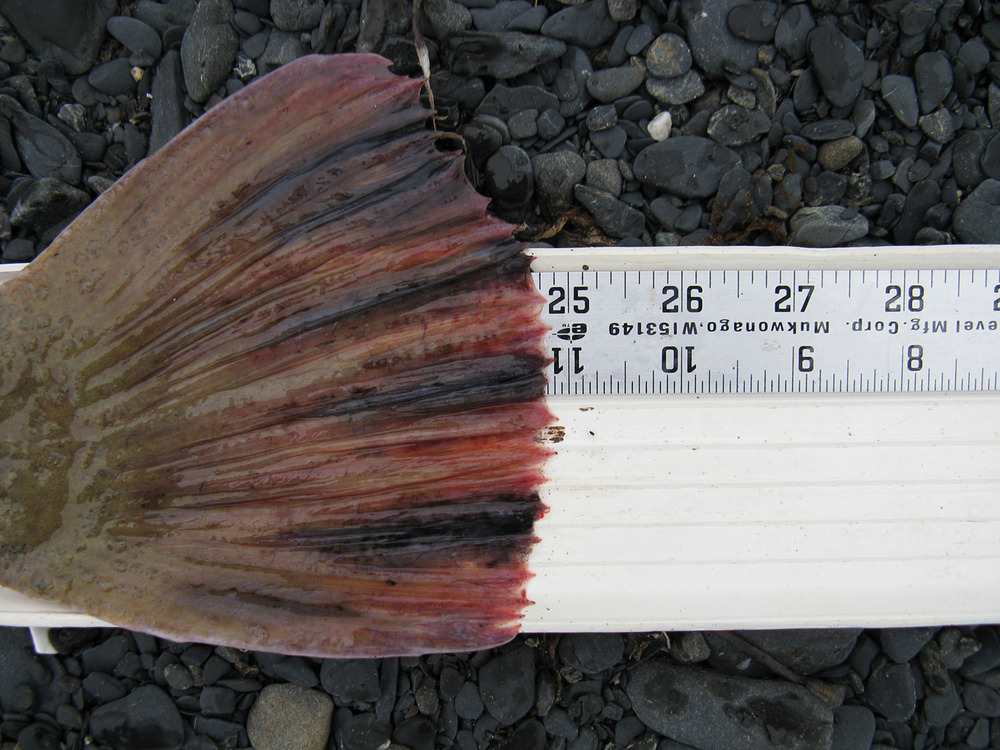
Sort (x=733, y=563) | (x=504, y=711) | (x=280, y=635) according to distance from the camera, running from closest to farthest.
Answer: (x=280, y=635) < (x=733, y=563) < (x=504, y=711)

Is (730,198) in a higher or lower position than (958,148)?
lower

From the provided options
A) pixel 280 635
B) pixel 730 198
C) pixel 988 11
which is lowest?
pixel 280 635

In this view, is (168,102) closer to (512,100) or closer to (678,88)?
(512,100)

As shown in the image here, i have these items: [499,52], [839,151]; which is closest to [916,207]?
[839,151]

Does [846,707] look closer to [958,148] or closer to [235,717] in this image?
[958,148]

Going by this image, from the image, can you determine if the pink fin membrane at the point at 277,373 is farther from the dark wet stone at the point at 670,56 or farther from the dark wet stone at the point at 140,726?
the dark wet stone at the point at 670,56

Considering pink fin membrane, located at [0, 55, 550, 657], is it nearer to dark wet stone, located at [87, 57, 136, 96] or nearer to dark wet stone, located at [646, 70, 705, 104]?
dark wet stone, located at [87, 57, 136, 96]

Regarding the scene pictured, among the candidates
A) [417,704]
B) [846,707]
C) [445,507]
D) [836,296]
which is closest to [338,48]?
[445,507]
